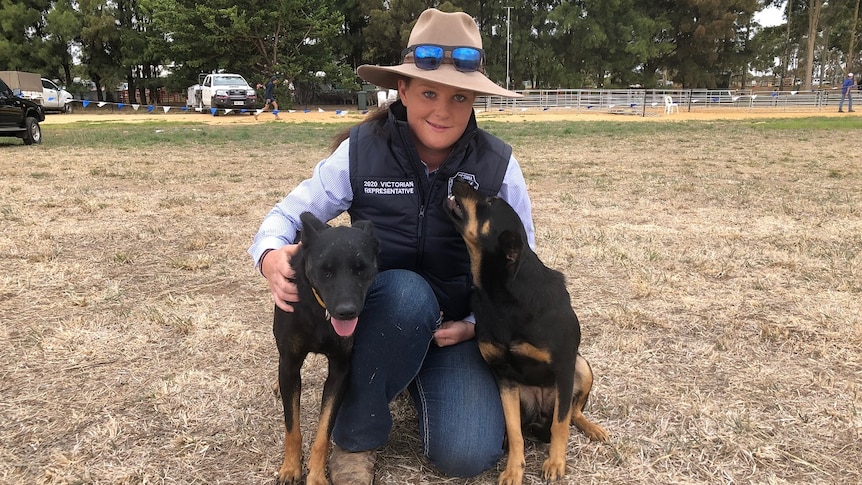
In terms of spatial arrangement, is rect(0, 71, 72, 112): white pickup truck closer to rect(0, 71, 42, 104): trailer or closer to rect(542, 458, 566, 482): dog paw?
rect(0, 71, 42, 104): trailer

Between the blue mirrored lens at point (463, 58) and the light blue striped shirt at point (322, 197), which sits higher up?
the blue mirrored lens at point (463, 58)

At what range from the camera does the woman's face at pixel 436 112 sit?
7.64 feet

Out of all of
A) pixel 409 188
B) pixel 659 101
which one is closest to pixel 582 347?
pixel 409 188

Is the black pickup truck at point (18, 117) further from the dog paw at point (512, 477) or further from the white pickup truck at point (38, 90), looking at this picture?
the white pickup truck at point (38, 90)

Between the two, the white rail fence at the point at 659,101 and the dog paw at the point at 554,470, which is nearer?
the dog paw at the point at 554,470

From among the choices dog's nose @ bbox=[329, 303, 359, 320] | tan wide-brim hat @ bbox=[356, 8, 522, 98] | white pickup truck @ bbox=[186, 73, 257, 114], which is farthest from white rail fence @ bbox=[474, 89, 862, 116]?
dog's nose @ bbox=[329, 303, 359, 320]

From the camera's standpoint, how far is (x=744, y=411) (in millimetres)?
2639

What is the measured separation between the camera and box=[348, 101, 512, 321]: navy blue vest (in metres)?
2.40

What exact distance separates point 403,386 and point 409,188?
0.81 meters

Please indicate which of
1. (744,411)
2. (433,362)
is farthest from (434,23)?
(744,411)

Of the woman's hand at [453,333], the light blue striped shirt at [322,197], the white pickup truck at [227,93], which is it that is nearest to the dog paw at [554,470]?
the woman's hand at [453,333]

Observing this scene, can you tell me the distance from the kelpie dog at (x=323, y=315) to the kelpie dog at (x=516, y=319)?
46cm

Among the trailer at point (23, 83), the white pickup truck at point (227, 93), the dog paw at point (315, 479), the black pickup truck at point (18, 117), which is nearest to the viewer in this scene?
the dog paw at point (315, 479)

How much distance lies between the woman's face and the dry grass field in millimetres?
1303
